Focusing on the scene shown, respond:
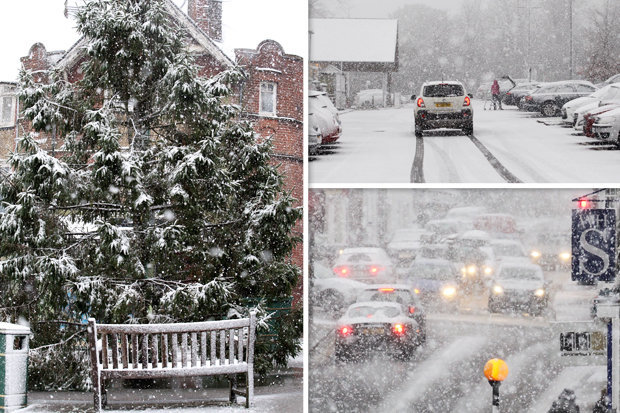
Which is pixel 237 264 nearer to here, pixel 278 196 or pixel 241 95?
pixel 278 196

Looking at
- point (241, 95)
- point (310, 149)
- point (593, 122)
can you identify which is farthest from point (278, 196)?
point (593, 122)

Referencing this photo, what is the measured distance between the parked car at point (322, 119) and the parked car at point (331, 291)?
119 cm

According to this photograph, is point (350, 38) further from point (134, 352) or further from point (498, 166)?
point (134, 352)

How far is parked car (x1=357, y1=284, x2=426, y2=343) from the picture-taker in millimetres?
6855

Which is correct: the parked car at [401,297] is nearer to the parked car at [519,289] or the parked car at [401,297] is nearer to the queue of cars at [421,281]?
the queue of cars at [421,281]

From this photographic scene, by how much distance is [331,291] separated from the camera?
6.91m

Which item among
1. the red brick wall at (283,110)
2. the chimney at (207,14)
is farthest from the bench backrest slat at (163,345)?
the chimney at (207,14)

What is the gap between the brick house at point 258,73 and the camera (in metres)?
7.18

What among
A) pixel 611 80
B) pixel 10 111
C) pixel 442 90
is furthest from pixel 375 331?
pixel 10 111

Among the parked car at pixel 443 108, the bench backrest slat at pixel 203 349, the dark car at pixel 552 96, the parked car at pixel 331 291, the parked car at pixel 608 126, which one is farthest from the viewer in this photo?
the parked car at pixel 443 108

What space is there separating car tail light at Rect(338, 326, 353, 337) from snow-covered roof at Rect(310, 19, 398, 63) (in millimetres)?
2442

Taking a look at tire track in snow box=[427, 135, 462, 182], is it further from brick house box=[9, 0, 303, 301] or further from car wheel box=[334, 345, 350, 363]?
car wheel box=[334, 345, 350, 363]

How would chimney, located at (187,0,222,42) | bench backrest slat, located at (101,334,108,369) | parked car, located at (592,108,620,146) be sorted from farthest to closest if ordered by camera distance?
chimney, located at (187,0,222,42) → parked car, located at (592,108,620,146) → bench backrest slat, located at (101,334,108,369)

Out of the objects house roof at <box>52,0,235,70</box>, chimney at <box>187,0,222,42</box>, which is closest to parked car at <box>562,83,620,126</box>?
house roof at <box>52,0,235,70</box>
